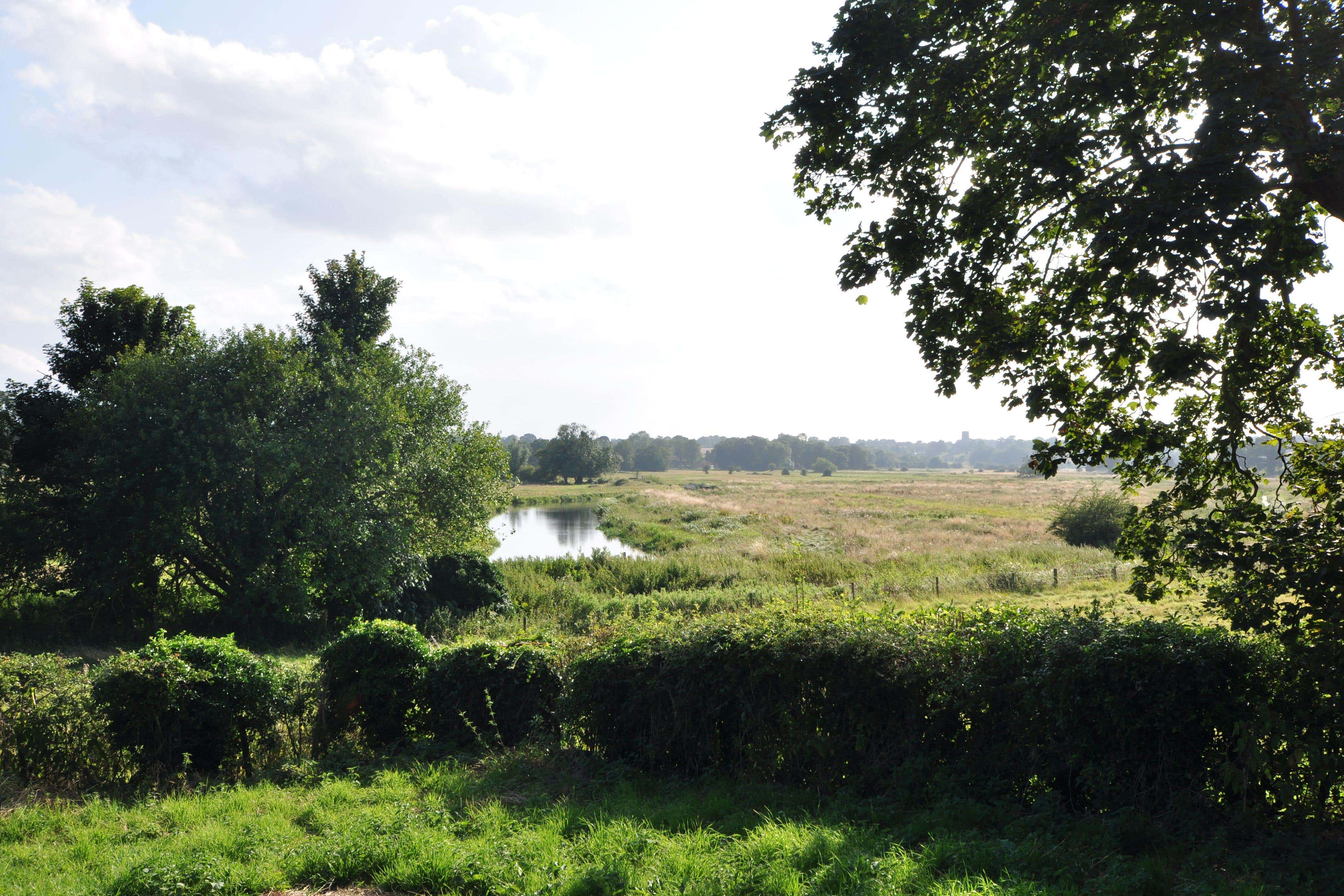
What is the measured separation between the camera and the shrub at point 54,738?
295 inches

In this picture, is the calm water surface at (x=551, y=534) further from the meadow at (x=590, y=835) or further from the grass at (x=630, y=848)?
the grass at (x=630, y=848)

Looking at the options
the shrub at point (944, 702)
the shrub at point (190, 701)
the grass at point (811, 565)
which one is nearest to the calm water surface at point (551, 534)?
the grass at point (811, 565)

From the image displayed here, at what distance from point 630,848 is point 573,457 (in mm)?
102268

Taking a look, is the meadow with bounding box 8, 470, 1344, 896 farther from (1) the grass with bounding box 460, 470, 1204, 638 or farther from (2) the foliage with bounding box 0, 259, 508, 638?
(2) the foliage with bounding box 0, 259, 508, 638

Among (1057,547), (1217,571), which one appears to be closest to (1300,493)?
(1217,571)

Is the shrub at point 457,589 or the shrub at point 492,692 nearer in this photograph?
the shrub at point 492,692

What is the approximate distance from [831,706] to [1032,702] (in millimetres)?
1748

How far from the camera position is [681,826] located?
19.7 ft

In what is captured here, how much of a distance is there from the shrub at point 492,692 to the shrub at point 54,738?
10.4ft

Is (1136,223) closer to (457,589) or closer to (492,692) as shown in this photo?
(492,692)

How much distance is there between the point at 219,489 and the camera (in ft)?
63.1

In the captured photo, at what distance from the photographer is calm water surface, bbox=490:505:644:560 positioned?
43.4 meters

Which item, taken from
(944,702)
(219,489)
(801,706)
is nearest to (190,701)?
(801,706)

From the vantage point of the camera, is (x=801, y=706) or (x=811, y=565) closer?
(x=801, y=706)
